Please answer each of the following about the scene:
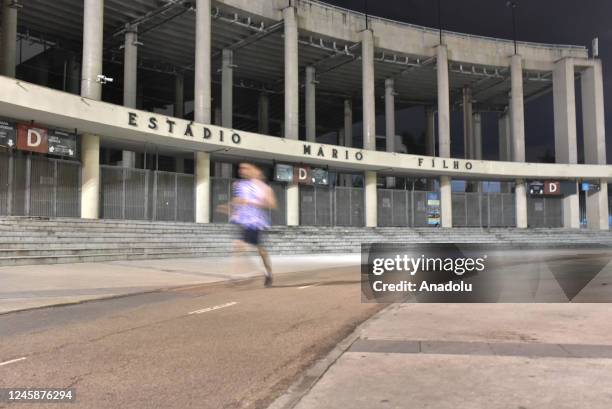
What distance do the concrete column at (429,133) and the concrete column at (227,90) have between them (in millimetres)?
23240

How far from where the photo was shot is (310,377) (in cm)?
409

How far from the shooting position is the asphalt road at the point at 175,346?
3.90 meters

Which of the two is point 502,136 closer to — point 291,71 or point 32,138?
point 291,71

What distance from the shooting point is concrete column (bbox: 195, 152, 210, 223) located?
30016 millimetres

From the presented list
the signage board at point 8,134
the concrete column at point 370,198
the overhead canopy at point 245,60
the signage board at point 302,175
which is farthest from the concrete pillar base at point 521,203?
the signage board at point 8,134

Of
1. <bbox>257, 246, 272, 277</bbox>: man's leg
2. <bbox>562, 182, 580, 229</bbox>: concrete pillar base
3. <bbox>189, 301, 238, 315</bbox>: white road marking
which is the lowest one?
<bbox>189, 301, 238, 315</bbox>: white road marking

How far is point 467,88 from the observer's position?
4816cm

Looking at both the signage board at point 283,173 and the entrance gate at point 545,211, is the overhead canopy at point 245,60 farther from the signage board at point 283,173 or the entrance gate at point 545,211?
the entrance gate at point 545,211

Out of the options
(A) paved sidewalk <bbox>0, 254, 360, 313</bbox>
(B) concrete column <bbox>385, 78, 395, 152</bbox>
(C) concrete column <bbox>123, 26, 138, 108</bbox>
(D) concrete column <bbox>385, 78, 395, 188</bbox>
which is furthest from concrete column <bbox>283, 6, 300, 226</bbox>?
(A) paved sidewalk <bbox>0, 254, 360, 313</bbox>

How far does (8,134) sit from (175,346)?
2066cm

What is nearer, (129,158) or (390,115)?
(129,158)

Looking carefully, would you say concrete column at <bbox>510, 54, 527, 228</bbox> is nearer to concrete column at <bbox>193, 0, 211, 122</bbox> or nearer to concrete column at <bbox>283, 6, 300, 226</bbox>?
concrete column at <bbox>283, 6, 300, 226</bbox>

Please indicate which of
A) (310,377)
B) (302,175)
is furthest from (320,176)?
(310,377)

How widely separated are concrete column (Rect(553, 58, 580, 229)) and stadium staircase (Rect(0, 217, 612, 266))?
406 inches
